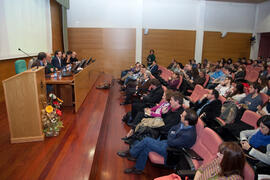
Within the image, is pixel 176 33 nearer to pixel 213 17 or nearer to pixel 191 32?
pixel 191 32

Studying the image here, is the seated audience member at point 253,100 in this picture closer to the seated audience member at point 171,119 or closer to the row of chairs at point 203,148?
the seated audience member at point 171,119

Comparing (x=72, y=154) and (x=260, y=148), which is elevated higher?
(x=260, y=148)

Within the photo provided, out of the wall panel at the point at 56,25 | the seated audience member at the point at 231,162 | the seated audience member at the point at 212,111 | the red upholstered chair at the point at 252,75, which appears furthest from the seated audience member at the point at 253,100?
the wall panel at the point at 56,25

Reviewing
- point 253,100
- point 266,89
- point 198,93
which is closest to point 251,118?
point 253,100

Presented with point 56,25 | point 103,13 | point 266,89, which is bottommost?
point 266,89

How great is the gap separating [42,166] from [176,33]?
32.8ft

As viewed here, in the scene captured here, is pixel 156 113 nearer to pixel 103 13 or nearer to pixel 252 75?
pixel 252 75

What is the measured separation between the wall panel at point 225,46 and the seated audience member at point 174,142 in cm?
973

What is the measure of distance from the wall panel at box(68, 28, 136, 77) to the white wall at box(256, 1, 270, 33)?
7.13 metres

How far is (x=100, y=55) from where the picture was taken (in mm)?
10461

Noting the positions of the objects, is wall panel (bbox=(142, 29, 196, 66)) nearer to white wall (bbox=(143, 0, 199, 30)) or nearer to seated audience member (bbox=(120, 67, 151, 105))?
white wall (bbox=(143, 0, 199, 30))

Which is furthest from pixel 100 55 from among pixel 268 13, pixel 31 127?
Result: pixel 268 13

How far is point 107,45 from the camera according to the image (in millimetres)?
10383

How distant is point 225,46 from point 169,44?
3.38m
